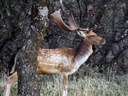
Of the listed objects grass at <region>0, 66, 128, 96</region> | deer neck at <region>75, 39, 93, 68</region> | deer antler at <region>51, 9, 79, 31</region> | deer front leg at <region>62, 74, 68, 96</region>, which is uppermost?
deer antler at <region>51, 9, 79, 31</region>

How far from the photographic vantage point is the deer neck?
10882 mm

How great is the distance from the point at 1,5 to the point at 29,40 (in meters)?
5.33

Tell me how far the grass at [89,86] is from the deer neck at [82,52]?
699 mm

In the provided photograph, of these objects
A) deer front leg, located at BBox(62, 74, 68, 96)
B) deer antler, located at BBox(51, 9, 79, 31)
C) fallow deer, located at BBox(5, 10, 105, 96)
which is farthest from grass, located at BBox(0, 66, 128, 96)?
deer antler, located at BBox(51, 9, 79, 31)

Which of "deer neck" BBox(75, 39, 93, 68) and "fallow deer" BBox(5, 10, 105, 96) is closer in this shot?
"fallow deer" BBox(5, 10, 105, 96)

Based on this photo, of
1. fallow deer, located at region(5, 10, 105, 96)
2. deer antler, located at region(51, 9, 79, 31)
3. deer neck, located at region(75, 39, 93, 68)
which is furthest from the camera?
deer neck, located at region(75, 39, 93, 68)

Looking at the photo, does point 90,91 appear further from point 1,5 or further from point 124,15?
point 124,15

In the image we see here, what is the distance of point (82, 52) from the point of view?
36.1ft

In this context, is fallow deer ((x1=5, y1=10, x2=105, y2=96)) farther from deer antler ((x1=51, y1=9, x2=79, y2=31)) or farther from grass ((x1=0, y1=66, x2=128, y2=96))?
grass ((x1=0, y1=66, x2=128, y2=96))

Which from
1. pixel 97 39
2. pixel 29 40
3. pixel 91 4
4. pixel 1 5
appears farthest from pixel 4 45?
pixel 29 40

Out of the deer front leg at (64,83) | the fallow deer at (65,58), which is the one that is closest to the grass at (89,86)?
the deer front leg at (64,83)

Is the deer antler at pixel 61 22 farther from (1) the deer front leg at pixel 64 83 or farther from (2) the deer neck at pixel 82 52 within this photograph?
(1) the deer front leg at pixel 64 83

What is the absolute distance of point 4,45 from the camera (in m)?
13.8

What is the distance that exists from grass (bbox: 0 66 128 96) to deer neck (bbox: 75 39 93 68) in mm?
699
